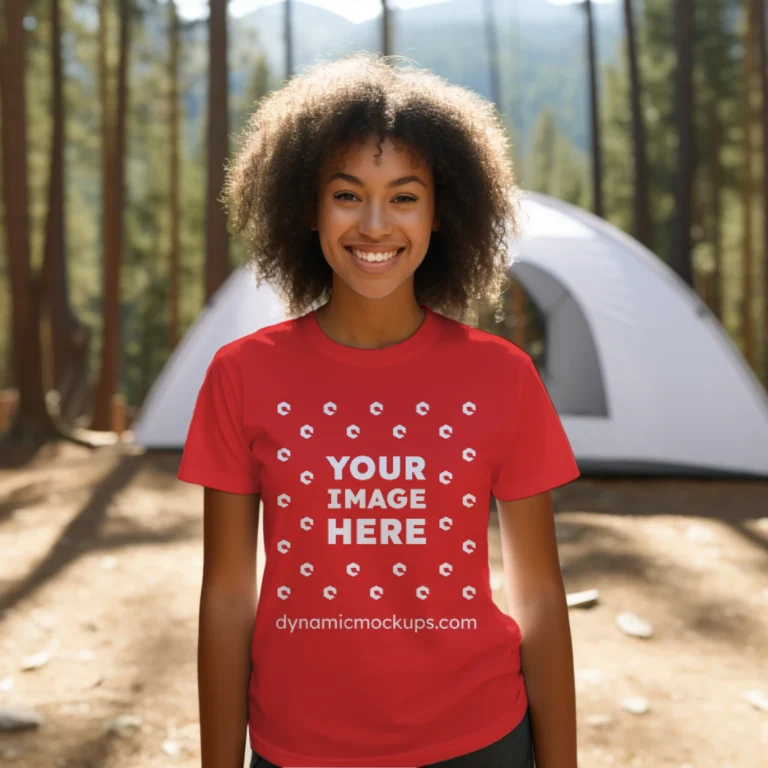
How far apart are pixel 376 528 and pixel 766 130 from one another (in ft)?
53.8

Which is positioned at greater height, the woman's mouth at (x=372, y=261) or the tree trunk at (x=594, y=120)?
the tree trunk at (x=594, y=120)

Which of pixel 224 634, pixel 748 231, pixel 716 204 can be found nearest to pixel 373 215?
pixel 224 634

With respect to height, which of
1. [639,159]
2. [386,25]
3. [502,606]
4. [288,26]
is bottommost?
[502,606]

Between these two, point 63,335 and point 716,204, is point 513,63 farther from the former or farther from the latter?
point 63,335

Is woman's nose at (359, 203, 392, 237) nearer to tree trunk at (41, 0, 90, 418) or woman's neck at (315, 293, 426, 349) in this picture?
woman's neck at (315, 293, 426, 349)

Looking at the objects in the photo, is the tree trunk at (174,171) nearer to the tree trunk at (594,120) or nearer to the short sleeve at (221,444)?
the tree trunk at (594,120)

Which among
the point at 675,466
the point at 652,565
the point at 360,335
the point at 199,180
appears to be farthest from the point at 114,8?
the point at 360,335

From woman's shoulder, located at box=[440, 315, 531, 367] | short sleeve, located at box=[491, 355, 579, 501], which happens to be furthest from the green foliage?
short sleeve, located at box=[491, 355, 579, 501]

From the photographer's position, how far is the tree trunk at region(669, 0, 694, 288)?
13.6 meters

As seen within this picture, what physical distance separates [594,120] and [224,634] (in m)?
19.2

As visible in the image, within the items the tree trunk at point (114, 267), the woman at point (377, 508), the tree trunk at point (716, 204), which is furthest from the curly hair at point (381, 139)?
the tree trunk at point (716, 204)

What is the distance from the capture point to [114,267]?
15.2 m

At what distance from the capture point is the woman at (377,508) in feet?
4.44

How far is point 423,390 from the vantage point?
1.44 meters
